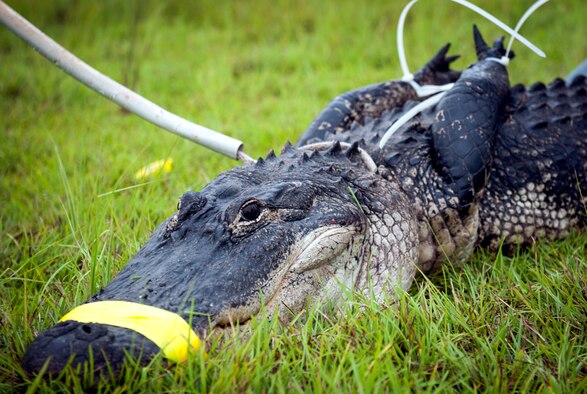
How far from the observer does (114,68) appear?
6711 mm

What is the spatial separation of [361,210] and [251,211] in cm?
51

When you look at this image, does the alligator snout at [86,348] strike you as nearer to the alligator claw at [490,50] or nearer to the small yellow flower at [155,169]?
the small yellow flower at [155,169]

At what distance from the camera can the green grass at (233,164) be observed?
187 centimetres

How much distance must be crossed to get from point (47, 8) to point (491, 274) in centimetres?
757

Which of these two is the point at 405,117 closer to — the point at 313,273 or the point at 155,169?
the point at 313,273

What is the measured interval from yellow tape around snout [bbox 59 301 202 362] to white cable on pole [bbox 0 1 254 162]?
1.15 meters

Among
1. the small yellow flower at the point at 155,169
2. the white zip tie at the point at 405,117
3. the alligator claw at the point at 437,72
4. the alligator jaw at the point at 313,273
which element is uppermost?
the alligator claw at the point at 437,72

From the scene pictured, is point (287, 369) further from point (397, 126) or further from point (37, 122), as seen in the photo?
point (37, 122)

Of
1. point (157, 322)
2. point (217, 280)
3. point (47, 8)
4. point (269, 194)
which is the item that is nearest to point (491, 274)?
point (269, 194)

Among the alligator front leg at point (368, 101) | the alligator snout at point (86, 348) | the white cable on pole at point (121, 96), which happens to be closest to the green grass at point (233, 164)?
the alligator snout at point (86, 348)

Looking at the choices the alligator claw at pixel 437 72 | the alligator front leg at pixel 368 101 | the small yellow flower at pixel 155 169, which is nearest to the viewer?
the alligator front leg at pixel 368 101

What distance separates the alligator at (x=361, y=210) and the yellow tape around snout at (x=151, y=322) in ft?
0.08

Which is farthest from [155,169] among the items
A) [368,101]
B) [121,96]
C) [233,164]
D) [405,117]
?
[405,117]

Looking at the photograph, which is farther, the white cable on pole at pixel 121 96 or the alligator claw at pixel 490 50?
the alligator claw at pixel 490 50
